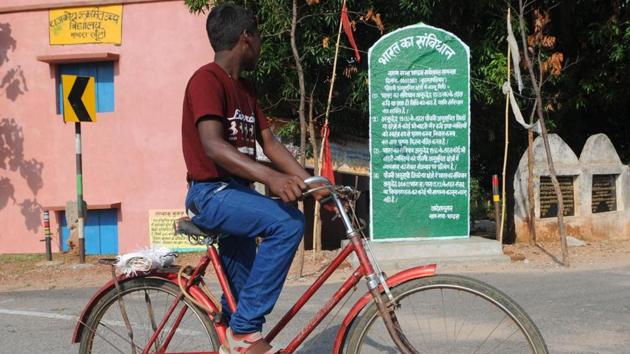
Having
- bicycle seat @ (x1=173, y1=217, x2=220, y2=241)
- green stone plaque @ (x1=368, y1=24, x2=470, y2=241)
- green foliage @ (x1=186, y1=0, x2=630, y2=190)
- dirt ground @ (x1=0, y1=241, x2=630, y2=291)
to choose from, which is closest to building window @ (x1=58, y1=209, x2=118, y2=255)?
dirt ground @ (x1=0, y1=241, x2=630, y2=291)

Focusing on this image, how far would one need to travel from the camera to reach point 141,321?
3.48 m

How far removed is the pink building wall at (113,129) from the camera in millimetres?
11305

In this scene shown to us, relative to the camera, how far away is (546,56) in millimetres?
10109

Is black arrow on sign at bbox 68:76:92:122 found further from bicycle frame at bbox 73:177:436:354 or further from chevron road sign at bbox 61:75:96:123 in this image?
bicycle frame at bbox 73:177:436:354

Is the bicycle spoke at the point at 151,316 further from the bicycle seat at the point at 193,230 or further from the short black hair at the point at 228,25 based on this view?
the short black hair at the point at 228,25

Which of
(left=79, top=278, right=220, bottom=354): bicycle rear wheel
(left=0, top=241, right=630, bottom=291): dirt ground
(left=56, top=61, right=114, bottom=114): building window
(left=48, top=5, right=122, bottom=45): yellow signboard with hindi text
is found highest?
(left=48, top=5, right=122, bottom=45): yellow signboard with hindi text

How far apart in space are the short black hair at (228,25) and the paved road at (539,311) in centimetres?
223

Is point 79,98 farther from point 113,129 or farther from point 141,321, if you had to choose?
point 141,321

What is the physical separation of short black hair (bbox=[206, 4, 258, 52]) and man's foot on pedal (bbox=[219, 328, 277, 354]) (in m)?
1.38

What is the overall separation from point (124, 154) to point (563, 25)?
8.43 metres

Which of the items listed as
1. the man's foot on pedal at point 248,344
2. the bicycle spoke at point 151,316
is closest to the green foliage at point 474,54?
the bicycle spoke at point 151,316

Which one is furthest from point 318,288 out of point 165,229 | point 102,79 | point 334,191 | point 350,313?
point 102,79

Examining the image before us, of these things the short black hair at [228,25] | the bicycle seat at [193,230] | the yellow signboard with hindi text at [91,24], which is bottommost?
the bicycle seat at [193,230]

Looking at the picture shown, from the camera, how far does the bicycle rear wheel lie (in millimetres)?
3260
